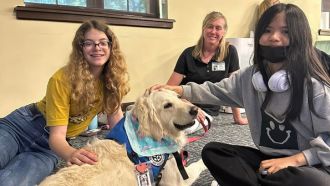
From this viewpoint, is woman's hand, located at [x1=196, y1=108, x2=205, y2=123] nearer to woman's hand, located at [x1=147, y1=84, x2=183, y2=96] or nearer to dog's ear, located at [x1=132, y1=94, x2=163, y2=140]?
woman's hand, located at [x1=147, y1=84, x2=183, y2=96]

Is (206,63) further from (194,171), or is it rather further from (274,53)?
(274,53)

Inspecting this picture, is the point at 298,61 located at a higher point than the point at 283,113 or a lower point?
higher

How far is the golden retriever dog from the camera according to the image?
1215 millimetres

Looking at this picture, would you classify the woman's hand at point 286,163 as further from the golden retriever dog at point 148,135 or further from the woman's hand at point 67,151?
the woman's hand at point 67,151

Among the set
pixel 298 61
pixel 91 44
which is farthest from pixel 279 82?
pixel 91 44

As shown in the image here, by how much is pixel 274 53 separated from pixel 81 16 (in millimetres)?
2060

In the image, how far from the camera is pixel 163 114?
1.48 metres

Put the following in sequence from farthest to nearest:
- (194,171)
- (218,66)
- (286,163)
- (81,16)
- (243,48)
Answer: (243,48)
(218,66)
(81,16)
(194,171)
(286,163)

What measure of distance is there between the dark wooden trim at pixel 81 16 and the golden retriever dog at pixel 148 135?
163 centimetres

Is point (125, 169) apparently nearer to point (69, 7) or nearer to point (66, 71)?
point (66, 71)

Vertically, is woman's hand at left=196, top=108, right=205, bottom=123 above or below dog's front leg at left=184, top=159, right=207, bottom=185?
above

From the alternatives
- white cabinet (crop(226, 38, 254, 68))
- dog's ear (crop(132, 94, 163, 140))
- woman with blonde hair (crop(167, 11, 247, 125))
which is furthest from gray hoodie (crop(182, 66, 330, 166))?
white cabinet (crop(226, 38, 254, 68))

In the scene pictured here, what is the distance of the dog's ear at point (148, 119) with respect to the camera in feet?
4.65

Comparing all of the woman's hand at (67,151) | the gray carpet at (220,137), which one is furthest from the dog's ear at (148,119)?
the gray carpet at (220,137)
